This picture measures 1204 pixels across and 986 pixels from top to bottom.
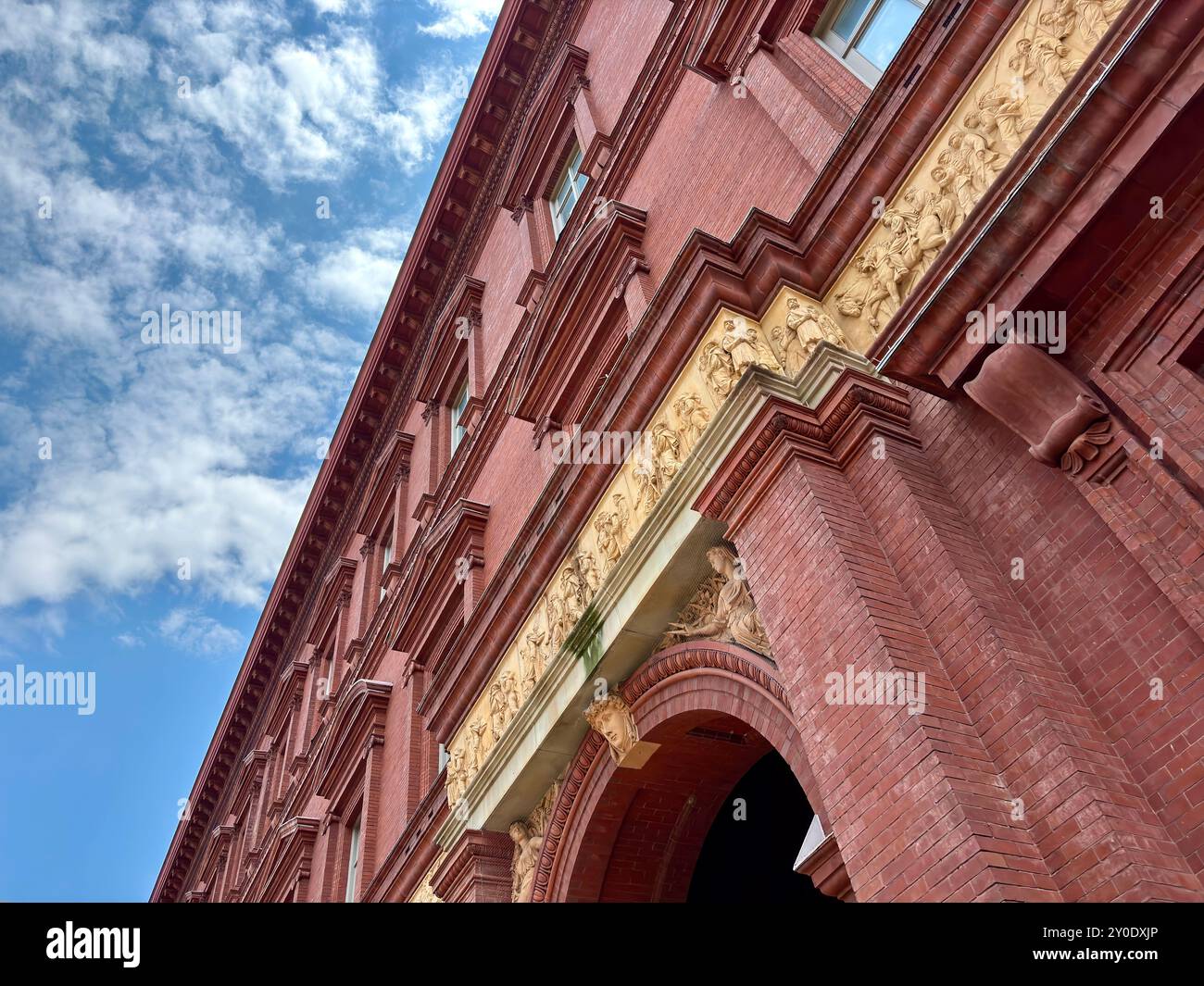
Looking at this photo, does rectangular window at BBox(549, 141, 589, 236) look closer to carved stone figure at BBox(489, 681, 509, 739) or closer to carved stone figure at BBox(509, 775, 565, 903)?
carved stone figure at BBox(489, 681, 509, 739)

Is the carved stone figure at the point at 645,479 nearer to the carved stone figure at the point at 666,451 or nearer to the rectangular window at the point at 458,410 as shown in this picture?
the carved stone figure at the point at 666,451

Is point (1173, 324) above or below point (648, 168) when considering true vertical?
below

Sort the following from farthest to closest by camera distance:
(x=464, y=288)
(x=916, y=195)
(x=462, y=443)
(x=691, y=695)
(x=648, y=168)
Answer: (x=464, y=288), (x=462, y=443), (x=648, y=168), (x=691, y=695), (x=916, y=195)

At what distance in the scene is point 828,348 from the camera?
19.2ft

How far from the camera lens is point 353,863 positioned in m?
14.6

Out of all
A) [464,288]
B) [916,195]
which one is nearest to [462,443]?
Answer: [464,288]

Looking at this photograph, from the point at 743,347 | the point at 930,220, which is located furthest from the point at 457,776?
the point at 930,220

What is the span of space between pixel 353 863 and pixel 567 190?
36.7 ft

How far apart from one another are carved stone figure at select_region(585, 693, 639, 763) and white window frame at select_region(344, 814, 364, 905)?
26.1 feet

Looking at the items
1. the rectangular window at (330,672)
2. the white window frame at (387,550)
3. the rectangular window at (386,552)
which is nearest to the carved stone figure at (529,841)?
the white window frame at (387,550)

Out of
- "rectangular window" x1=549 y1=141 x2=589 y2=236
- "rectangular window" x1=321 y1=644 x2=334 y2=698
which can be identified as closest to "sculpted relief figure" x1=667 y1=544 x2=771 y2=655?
"rectangular window" x1=549 y1=141 x2=589 y2=236
